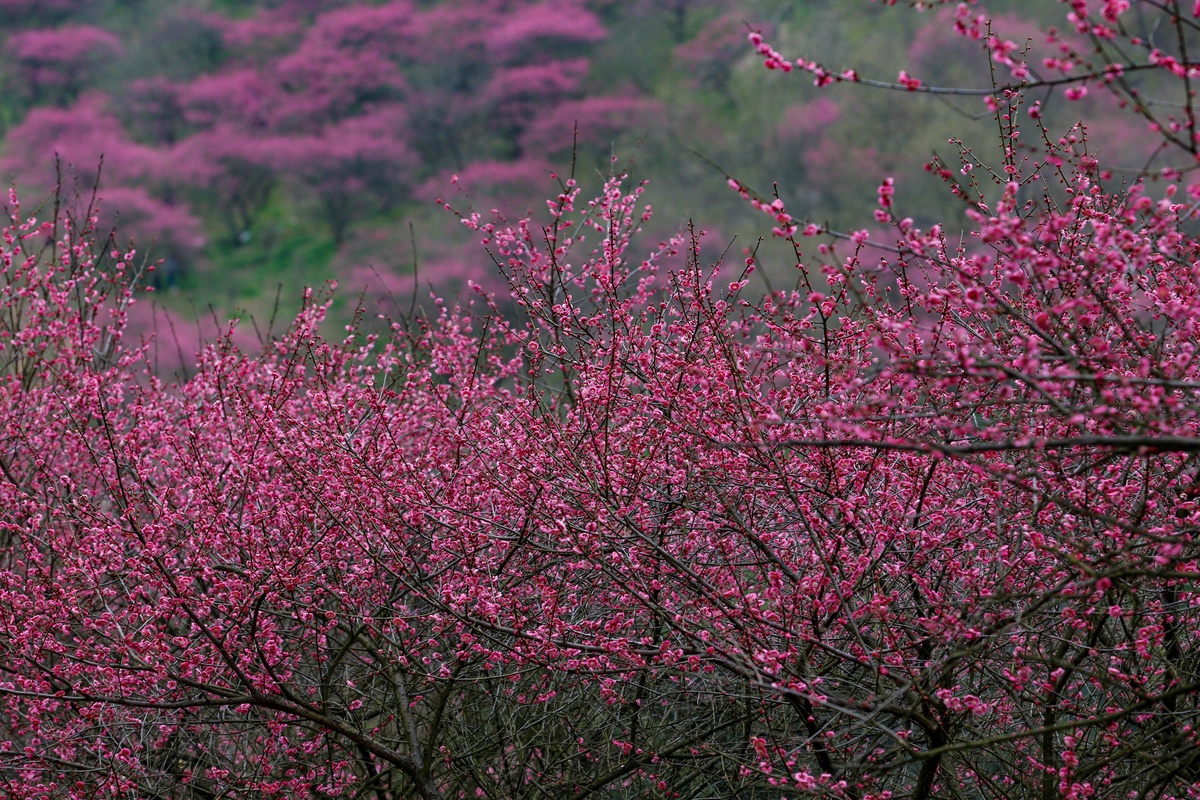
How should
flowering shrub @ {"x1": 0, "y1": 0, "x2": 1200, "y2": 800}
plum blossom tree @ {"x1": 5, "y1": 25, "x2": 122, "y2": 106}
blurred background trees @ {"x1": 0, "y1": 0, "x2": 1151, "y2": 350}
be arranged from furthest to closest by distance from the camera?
plum blossom tree @ {"x1": 5, "y1": 25, "x2": 122, "y2": 106}
blurred background trees @ {"x1": 0, "y1": 0, "x2": 1151, "y2": 350}
flowering shrub @ {"x1": 0, "y1": 0, "x2": 1200, "y2": 800}

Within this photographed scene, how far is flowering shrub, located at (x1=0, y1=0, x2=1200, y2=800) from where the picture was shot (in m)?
3.33

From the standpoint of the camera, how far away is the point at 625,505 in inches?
163

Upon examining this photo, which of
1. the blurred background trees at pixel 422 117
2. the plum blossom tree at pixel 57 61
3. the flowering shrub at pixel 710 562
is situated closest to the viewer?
the flowering shrub at pixel 710 562

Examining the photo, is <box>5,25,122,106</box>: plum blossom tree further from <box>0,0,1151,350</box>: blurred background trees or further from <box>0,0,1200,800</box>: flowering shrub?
<box>0,0,1200,800</box>: flowering shrub

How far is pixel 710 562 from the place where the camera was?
452 centimetres

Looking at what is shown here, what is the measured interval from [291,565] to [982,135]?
60.2 ft

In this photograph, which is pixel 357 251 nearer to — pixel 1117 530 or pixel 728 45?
pixel 728 45

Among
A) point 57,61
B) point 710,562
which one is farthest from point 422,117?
point 710,562

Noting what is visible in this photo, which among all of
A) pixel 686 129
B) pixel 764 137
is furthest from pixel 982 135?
pixel 686 129

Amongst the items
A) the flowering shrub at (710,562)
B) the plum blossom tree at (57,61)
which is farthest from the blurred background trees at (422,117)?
the flowering shrub at (710,562)

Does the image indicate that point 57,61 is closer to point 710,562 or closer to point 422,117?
point 422,117

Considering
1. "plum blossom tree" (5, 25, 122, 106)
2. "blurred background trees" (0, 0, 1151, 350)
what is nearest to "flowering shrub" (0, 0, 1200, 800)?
"blurred background trees" (0, 0, 1151, 350)

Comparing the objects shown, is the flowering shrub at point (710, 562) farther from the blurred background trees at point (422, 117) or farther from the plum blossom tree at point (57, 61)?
the plum blossom tree at point (57, 61)

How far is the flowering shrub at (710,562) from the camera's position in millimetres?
3328
